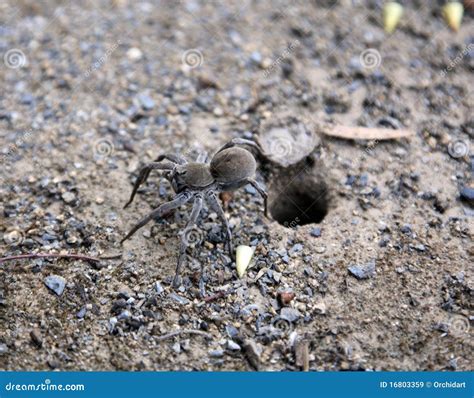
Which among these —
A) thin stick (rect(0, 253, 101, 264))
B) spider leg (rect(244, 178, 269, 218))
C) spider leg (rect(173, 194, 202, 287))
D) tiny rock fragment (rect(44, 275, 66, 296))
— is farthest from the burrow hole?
tiny rock fragment (rect(44, 275, 66, 296))

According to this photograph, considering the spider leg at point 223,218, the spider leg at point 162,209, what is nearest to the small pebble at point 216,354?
the spider leg at point 223,218

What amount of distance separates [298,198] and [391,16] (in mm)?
2773

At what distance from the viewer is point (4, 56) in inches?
261

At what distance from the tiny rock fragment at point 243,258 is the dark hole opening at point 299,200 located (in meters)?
0.72

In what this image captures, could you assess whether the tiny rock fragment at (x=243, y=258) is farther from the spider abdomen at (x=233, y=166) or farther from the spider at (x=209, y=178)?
the spider abdomen at (x=233, y=166)

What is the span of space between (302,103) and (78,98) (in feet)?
7.69

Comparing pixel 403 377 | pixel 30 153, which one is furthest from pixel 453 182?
pixel 30 153

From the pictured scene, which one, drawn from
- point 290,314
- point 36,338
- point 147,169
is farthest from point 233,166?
point 36,338

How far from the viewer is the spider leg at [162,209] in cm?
485

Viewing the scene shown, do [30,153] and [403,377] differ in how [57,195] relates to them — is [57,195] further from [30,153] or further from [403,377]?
[403,377]

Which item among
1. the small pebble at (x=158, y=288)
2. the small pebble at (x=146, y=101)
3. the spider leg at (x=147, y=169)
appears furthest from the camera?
the small pebble at (x=146, y=101)

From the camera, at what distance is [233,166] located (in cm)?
507

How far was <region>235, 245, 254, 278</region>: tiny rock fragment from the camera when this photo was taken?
4.88 meters

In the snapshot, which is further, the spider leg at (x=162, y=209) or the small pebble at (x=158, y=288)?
the spider leg at (x=162, y=209)
